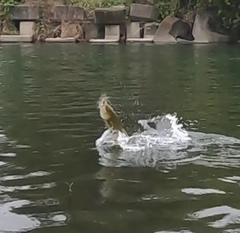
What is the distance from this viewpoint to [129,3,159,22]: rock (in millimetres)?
42875

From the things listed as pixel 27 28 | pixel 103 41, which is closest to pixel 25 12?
pixel 27 28

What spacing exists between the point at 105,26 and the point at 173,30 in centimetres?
449

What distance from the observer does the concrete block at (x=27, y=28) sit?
44.7 meters

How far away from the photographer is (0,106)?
14352 millimetres

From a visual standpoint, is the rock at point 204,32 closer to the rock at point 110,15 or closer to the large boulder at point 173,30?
the large boulder at point 173,30

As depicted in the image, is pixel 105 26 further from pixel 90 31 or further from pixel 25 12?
pixel 25 12

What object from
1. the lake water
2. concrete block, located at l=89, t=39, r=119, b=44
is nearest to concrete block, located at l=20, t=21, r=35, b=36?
concrete block, located at l=89, t=39, r=119, b=44

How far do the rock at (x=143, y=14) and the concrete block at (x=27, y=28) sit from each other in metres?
6.47

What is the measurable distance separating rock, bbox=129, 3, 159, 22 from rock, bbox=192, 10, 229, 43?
2855mm

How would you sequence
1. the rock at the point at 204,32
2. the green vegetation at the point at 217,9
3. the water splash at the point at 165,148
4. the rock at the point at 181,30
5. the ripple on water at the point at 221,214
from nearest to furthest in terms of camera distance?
1. the ripple on water at the point at 221,214
2. the water splash at the point at 165,148
3. the green vegetation at the point at 217,9
4. the rock at the point at 204,32
5. the rock at the point at 181,30

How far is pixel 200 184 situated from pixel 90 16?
3795 centimetres

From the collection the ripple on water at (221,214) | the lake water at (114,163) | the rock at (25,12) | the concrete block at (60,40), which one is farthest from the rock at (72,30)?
the ripple on water at (221,214)

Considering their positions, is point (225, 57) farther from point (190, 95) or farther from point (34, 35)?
point (34, 35)

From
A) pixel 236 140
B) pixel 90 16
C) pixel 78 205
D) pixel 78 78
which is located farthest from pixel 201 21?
pixel 78 205
